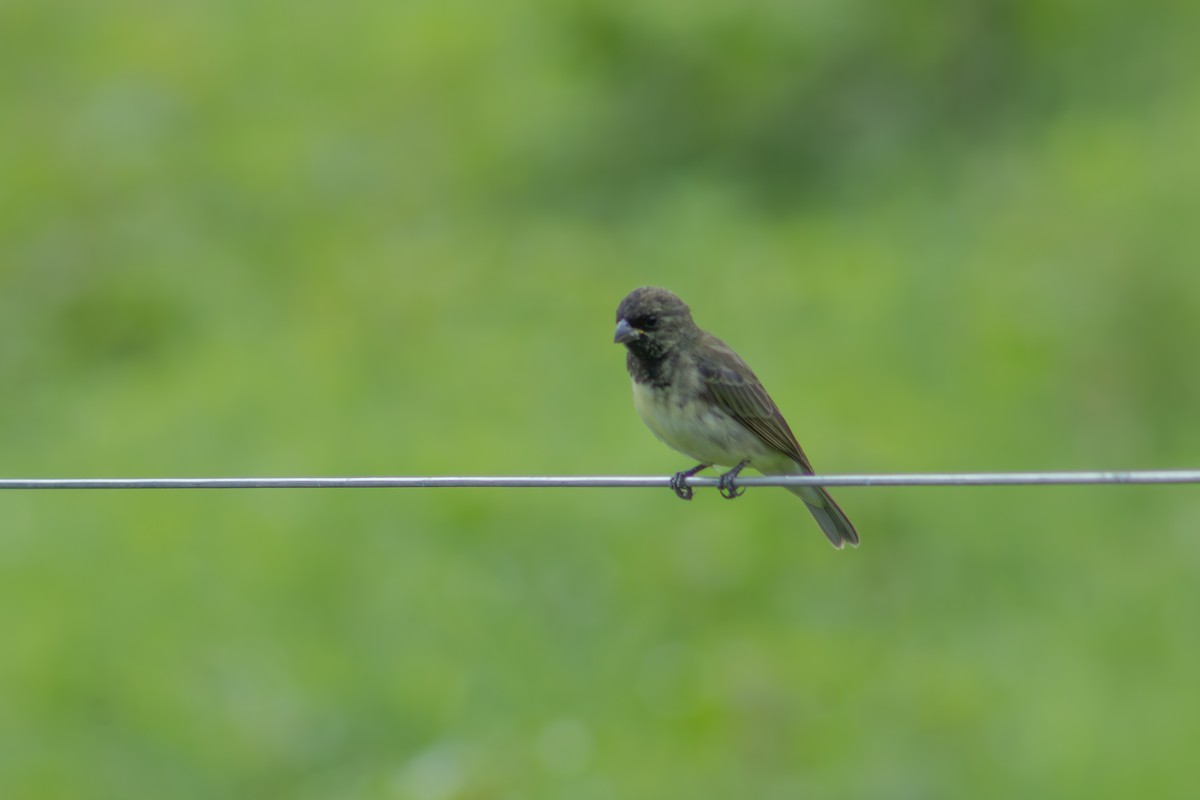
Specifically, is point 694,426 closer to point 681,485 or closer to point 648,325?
point 648,325

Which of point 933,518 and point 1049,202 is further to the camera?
point 1049,202

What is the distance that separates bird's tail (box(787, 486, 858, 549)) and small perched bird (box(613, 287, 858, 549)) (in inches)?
0.6

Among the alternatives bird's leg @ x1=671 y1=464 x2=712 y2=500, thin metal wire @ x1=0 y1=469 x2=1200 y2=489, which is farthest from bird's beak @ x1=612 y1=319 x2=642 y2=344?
thin metal wire @ x1=0 y1=469 x2=1200 y2=489

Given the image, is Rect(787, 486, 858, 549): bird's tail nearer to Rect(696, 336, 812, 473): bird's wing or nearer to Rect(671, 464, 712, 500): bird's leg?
Rect(696, 336, 812, 473): bird's wing

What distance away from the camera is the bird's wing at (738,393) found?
253 inches

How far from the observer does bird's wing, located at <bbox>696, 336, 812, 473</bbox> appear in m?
6.42

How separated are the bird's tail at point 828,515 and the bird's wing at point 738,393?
201 mm

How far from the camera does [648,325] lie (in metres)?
6.46

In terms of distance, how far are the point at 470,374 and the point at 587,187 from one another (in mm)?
2890

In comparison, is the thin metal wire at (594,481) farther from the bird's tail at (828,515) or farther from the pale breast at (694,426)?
the bird's tail at (828,515)

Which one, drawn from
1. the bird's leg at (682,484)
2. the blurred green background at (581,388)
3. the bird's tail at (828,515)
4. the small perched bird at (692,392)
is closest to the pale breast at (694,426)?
the small perched bird at (692,392)

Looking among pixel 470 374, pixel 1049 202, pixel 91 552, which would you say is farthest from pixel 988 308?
pixel 91 552

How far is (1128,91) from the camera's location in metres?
13.7

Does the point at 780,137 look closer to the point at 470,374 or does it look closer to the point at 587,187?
the point at 587,187
